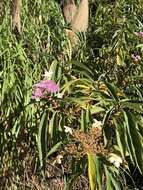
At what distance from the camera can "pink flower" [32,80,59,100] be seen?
9.02ft

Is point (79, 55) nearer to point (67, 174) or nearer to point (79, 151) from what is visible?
point (67, 174)

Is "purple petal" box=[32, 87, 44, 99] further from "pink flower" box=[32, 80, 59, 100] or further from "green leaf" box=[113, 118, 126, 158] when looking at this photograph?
"green leaf" box=[113, 118, 126, 158]

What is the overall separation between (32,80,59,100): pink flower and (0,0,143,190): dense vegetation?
4 centimetres

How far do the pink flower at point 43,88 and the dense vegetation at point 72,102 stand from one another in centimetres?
4

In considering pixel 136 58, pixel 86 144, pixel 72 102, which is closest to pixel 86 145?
pixel 86 144

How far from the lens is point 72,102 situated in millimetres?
2801

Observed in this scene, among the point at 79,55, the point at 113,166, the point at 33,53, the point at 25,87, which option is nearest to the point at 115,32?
the point at 79,55

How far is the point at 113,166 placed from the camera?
2561 millimetres

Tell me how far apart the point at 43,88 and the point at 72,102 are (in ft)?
0.58

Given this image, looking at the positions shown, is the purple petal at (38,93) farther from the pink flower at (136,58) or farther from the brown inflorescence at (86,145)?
the pink flower at (136,58)

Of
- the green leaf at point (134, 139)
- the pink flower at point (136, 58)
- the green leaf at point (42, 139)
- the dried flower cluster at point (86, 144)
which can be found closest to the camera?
the dried flower cluster at point (86, 144)

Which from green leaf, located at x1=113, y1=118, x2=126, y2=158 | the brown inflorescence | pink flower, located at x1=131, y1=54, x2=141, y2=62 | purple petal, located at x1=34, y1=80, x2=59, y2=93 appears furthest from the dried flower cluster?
pink flower, located at x1=131, y1=54, x2=141, y2=62

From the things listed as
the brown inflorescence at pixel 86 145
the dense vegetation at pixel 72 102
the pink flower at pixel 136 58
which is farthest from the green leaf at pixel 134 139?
the pink flower at pixel 136 58

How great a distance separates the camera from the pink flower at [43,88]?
2748 mm
